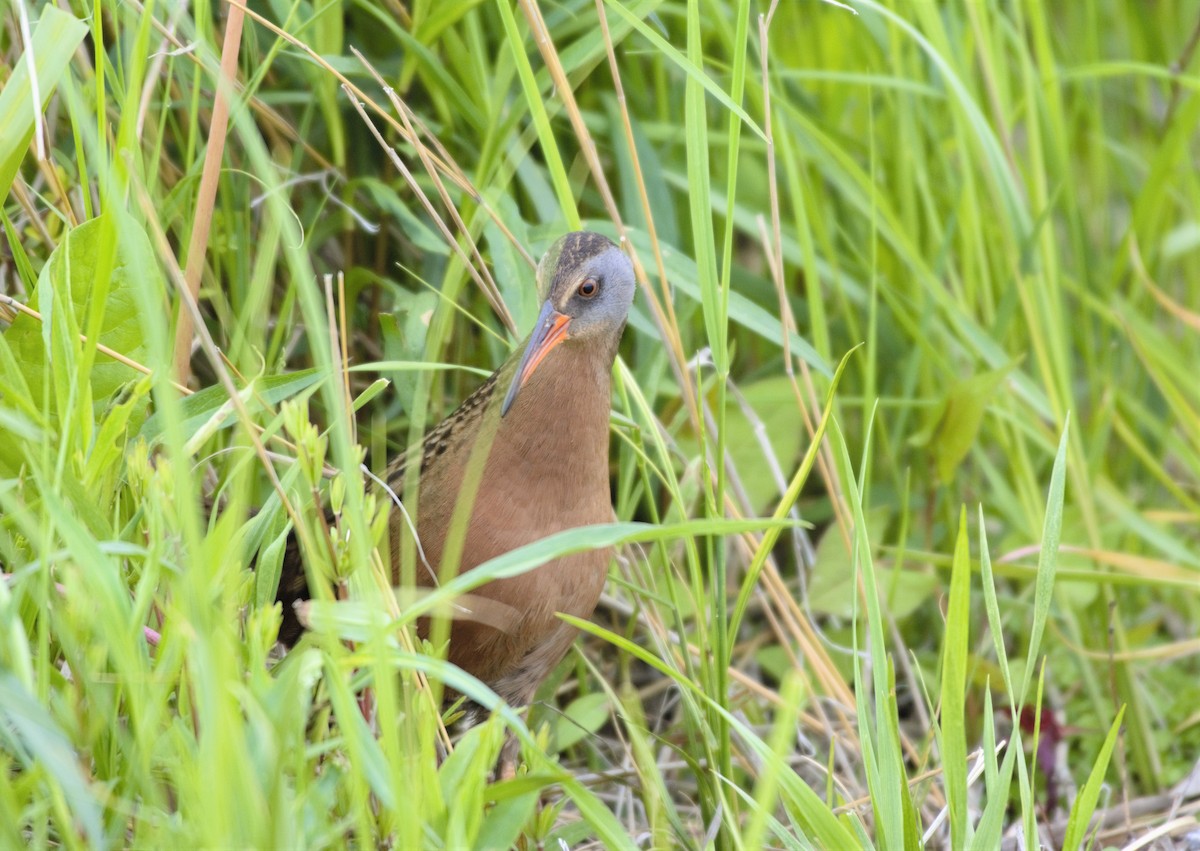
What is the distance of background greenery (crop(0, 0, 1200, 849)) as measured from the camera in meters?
1.42

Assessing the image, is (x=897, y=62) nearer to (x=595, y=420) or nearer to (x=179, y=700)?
(x=595, y=420)

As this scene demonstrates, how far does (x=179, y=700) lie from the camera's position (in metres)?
1.49

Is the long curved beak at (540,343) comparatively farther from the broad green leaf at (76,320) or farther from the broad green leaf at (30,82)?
the broad green leaf at (30,82)

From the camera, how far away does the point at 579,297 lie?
7.12ft

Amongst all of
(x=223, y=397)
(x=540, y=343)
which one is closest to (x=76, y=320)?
(x=223, y=397)

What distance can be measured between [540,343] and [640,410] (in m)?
0.31

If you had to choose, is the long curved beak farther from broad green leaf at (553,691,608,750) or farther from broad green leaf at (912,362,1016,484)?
broad green leaf at (912,362,1016,484)

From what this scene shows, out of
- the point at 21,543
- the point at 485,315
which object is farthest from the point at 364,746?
the point at 485,315

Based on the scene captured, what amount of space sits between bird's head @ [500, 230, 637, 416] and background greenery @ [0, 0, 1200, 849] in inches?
2.5

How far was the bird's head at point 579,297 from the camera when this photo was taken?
213 centimetres

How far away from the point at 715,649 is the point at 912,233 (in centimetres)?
138

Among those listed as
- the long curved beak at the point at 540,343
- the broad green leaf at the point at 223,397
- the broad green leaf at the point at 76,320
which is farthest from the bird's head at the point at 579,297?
the broad green leaf at the point at 76,320

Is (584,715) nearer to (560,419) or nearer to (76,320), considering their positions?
(560,419)

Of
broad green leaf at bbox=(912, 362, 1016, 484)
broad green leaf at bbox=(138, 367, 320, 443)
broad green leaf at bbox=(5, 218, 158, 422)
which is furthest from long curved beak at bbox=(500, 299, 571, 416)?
broad green leaf at bbox=(912, 362, 1016, 484)
